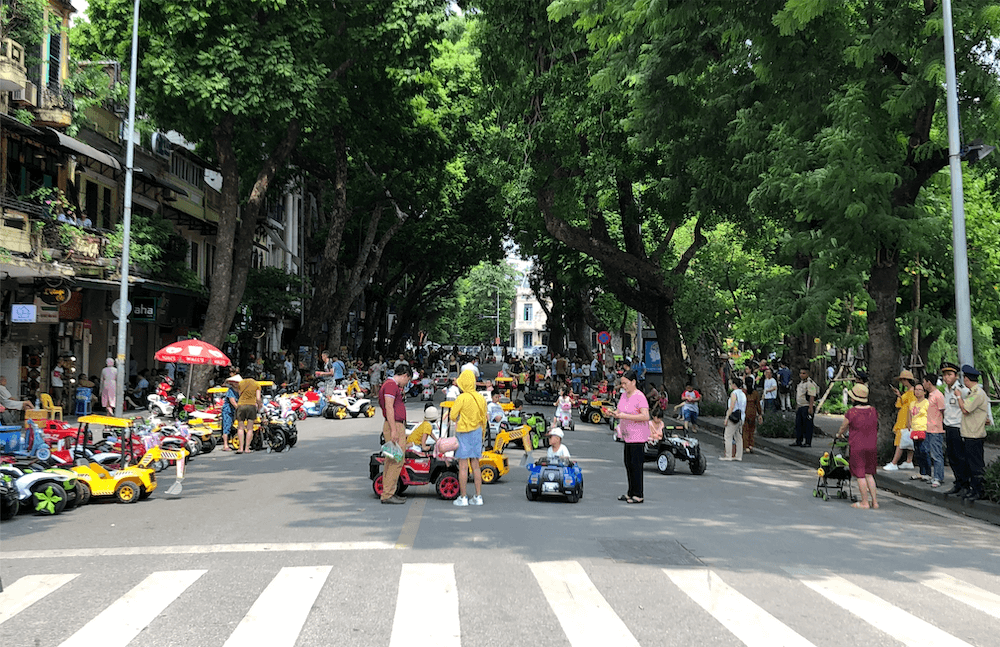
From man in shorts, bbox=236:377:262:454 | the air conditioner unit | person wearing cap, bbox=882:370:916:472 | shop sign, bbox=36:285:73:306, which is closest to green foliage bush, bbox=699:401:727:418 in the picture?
person wearing cap, bbox=882:370:916:472

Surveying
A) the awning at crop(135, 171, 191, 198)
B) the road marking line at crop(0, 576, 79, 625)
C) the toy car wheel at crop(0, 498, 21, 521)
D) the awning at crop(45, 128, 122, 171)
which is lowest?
the road marking line at crop(0, 576, 79, 625)

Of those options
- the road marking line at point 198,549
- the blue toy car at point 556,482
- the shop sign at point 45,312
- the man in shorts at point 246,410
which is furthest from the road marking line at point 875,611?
the shop sign at point 45,312

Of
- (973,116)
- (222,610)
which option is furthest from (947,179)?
(222,610)

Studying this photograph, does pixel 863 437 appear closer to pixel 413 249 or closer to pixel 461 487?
pixel 461 487

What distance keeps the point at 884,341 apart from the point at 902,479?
2.86 meters

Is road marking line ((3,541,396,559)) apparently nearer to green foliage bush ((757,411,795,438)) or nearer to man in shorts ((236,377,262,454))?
man in shorts ((236,377,262,454))

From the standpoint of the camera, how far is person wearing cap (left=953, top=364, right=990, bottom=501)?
491 inches

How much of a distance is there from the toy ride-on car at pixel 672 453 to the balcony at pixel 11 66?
49.8ft

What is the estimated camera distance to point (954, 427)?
13180mm

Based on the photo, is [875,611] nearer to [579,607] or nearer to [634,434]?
[579,607]

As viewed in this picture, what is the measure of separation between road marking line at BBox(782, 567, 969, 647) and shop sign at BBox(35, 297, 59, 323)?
69.3 feet

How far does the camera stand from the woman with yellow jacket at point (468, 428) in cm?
1132

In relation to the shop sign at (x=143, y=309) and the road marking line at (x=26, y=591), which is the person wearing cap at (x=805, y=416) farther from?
the shop sign at (x=143, y=309)

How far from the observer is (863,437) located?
12102 mm
